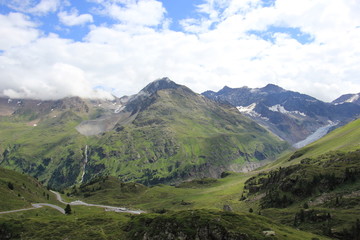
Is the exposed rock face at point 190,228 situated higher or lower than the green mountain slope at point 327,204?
higher

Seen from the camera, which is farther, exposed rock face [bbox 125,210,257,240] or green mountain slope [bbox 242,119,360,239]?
green mountain slope [bbox 242,119,360,239]

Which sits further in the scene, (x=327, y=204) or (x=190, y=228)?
(x=327, y=204)

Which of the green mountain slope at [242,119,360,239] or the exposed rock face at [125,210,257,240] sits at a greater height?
the exposed rock face at [125,210,257,240]

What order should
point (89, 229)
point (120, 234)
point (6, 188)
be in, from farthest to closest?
point (6, 188)
point (89, 229)
point (120, 234)

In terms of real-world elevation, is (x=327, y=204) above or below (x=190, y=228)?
below

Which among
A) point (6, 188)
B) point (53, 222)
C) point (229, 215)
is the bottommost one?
point (229, 215)

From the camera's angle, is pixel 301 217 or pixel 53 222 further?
pixel 301 217

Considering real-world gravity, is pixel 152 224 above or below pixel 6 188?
below

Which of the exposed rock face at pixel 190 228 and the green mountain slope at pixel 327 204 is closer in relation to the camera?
the exposed rock face at pixel 190 228

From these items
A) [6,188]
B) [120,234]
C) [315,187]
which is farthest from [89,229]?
[315,187]

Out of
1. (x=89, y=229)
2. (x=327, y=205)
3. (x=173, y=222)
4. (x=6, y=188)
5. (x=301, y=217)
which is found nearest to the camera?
(x=173, y=222)

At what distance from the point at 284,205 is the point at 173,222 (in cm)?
10663

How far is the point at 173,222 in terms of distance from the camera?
112 m

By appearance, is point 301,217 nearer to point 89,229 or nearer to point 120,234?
point 120,234
